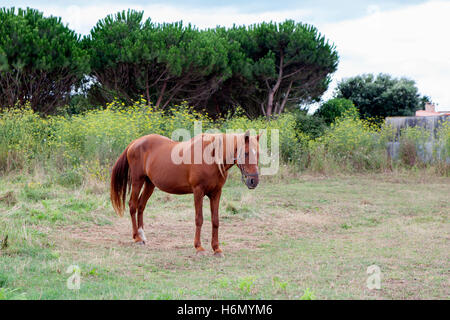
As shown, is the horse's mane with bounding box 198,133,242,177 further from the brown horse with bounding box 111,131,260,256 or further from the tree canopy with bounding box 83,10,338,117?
the tree canopy with bounding box 83,10,338,117

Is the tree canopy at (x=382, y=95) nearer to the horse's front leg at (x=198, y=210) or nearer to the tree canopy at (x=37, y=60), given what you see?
the tree canopy at (x=37, y=60)

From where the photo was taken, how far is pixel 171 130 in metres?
14.8

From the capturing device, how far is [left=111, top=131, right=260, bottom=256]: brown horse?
18.6 ft

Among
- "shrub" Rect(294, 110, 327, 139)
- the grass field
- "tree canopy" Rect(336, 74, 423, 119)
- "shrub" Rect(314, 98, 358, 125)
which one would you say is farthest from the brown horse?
"tree canopy" Rect(336, 74, 423, 119)

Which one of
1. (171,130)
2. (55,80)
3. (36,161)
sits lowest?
(36,161)

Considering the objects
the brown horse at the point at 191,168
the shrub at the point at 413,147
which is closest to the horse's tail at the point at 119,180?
the brown horse at the point at 191,168

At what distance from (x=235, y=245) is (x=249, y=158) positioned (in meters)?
1.85

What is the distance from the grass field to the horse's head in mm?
1058

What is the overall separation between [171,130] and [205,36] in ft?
37.7

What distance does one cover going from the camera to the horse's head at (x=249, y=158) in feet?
18.2

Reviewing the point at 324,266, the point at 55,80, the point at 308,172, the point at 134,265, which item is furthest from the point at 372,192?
the point at 55,80

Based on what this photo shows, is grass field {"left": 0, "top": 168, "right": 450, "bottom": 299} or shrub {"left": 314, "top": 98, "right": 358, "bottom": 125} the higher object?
shrub {"left": 314, "top": 98, "right": 358, "bottom": 125}
